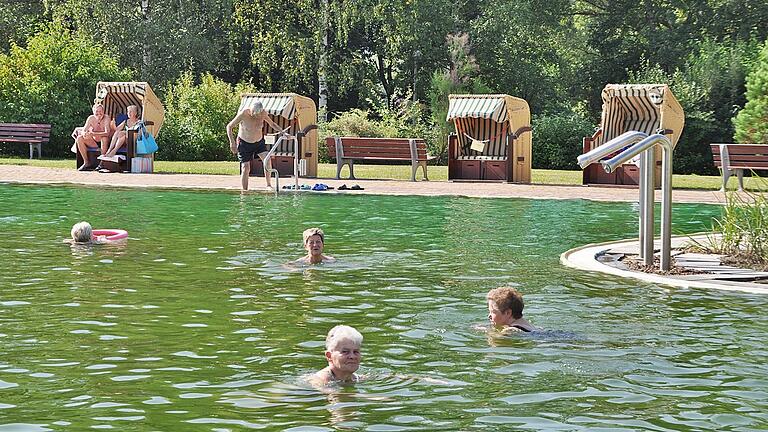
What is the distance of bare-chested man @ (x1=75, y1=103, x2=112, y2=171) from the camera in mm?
29922

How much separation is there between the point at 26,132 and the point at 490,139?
1326 cm

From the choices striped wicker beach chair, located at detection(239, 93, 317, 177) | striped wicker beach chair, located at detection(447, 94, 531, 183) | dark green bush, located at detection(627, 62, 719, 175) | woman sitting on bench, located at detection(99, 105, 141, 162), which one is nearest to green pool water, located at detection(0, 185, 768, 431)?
striped wicker beach chair, located at detection(447, 94, 531, 183)

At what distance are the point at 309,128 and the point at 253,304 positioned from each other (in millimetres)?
18167

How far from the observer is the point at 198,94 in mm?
36906

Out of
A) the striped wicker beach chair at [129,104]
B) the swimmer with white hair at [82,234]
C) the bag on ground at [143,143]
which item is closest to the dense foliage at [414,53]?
the striped wicker beach chair at [129,104]

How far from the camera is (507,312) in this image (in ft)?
31.8

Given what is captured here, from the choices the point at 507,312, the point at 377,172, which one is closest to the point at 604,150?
the point at 507,312

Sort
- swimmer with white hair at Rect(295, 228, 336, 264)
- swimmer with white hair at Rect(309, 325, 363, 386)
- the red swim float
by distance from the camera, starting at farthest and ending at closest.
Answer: the red swim float
swimmer with white hair at Rect(295, 228, 336, 264)
swimmer with white hair at Rect(309, 325, 363, 386)

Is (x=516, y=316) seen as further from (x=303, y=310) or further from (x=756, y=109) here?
(x=756, y=109)

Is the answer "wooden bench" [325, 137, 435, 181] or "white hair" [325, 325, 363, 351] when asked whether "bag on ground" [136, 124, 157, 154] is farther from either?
"white hair" [325, 325, 363, 351]

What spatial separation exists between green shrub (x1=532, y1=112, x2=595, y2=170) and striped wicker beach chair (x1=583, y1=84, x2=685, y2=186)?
320 inches

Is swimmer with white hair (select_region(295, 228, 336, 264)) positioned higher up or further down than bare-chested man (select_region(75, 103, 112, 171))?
further down

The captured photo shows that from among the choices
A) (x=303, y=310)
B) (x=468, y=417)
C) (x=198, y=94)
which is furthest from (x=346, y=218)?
(x=198, y=94)

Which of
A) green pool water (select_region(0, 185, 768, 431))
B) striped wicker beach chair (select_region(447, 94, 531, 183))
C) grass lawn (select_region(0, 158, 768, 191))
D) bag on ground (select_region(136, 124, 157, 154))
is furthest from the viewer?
bag on ground (select_region(136, 124, 157, 154))
